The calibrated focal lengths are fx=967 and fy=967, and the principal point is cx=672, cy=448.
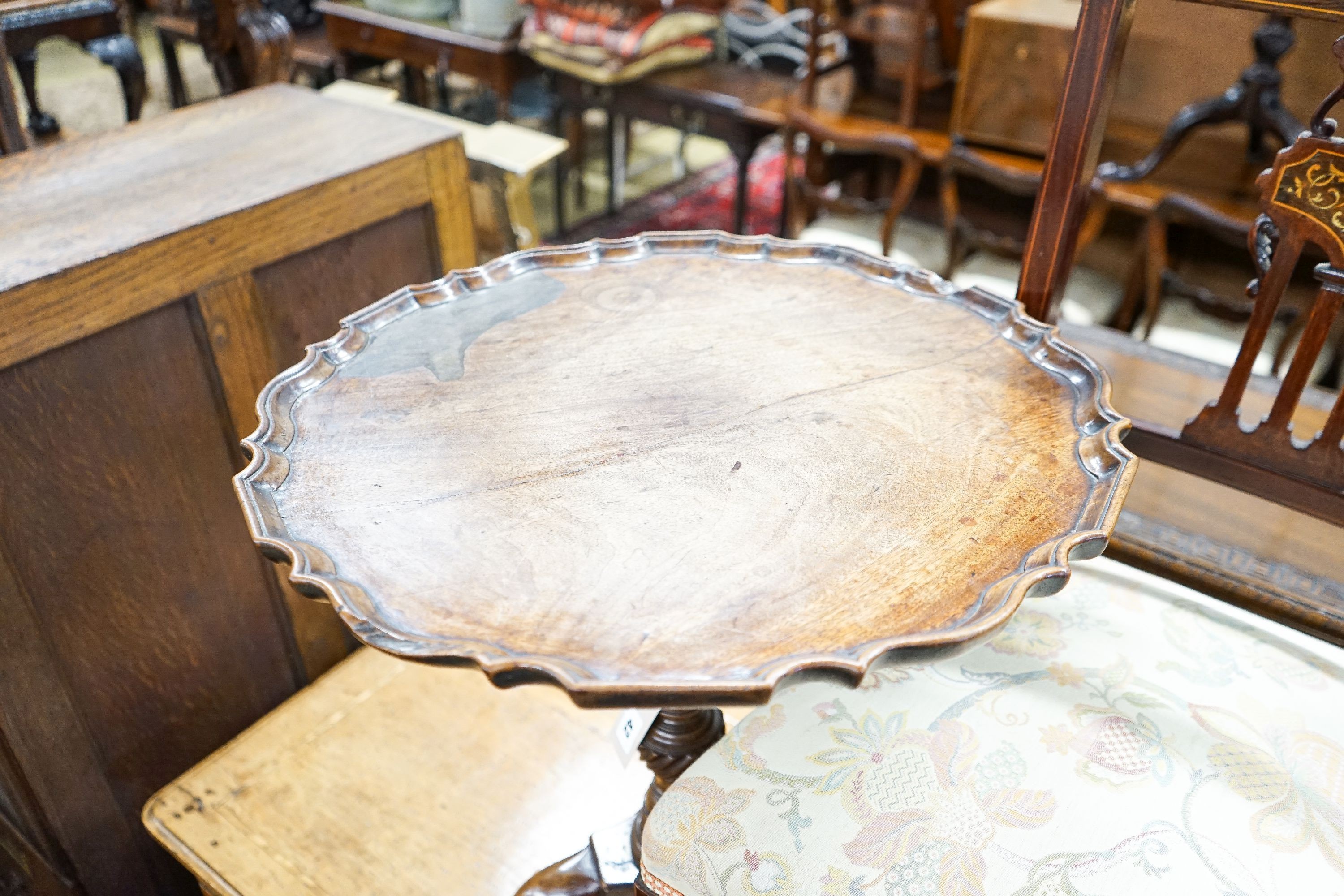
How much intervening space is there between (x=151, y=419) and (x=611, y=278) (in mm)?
612

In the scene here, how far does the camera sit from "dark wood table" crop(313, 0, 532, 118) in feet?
11.4

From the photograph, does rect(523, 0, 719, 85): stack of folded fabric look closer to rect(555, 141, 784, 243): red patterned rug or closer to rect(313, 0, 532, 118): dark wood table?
rect(313, 0, 532, 118): dark wood table

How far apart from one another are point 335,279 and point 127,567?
1.60 feet

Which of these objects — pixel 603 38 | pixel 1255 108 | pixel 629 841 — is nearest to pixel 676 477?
pixel 629 841

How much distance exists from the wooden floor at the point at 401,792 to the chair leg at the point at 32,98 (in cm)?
164

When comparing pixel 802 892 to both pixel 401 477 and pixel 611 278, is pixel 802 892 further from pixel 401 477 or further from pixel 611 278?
pixel 611 278

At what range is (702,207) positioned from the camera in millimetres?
4059

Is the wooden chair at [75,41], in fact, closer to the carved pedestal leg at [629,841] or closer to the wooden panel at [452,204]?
the wooden panel at [452,204]

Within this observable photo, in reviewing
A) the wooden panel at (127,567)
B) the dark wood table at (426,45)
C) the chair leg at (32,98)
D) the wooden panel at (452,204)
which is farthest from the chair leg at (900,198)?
the chair leg at (32,98)

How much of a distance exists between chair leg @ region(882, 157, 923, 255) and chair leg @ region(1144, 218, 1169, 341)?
62 cm

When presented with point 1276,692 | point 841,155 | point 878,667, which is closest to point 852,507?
point 878,667

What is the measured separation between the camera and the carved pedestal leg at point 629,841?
1.05 m

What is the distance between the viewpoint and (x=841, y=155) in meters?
3.24

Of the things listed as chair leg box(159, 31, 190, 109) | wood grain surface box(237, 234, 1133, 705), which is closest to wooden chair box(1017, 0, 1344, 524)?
wood grain surface box(237, 234, 1133, 705)
